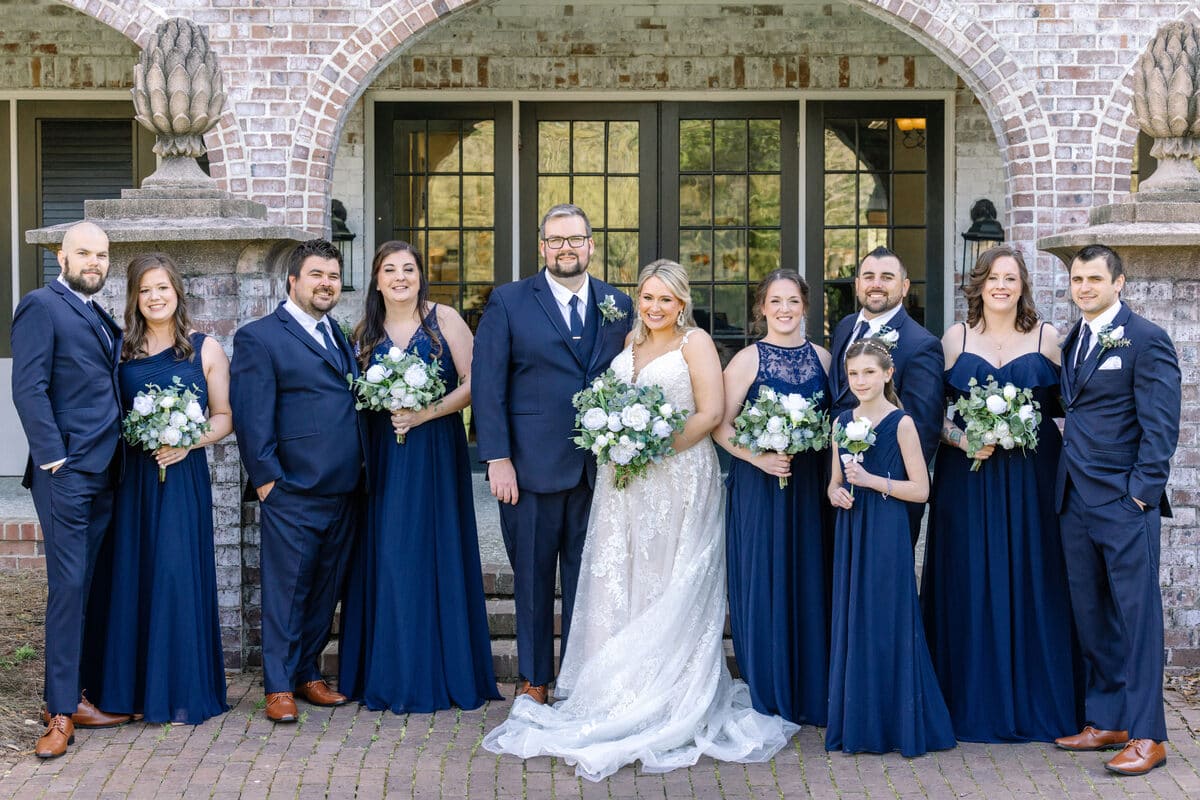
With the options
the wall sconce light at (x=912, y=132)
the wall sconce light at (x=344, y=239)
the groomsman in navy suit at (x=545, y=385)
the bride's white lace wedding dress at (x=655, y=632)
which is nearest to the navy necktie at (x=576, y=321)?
the groomsman in navy suit at (x=545, y=385)

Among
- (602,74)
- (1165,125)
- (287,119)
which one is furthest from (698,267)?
(1165,125)

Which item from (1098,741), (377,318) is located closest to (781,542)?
(1098,741)

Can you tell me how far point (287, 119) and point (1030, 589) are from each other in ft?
16.7

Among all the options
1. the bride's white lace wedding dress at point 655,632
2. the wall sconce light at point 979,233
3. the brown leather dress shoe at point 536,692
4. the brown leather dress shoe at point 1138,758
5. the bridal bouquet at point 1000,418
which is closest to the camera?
the brown leather dress shoe at point 1138,758

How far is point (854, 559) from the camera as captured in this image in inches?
216

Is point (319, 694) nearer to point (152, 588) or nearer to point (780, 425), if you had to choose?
point (152, 588)

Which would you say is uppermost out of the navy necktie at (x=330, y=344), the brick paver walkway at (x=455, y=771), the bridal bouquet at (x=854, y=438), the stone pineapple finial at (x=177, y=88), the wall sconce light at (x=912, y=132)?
the wall sconce light at (x=912, y=132)

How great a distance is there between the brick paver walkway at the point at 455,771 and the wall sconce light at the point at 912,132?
5308 mm

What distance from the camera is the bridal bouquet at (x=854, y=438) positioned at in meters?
5.36

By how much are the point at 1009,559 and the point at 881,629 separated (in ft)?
2.20

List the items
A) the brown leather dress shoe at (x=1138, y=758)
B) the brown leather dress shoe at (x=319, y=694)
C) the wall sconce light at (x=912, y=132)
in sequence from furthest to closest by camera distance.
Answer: the wall sconce light at (x=912, y=132)
the brown leather dress shoe at (x=319, y=694)
the brown leather dress shoe at (x=1138, y=758)

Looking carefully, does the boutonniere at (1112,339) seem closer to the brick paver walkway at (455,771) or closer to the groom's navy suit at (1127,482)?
the groom's navy suit at (1127,482)

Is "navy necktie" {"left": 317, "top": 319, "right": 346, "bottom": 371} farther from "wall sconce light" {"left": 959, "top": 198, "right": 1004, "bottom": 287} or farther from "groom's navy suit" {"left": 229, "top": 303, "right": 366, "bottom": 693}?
"wall sconce light" {"left": 959, "top": 198, "right": 1004, "bottom": 287}

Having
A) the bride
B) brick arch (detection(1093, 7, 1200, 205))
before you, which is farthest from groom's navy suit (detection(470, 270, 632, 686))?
brick arch (detection(1093, 7, 1200, 205))
